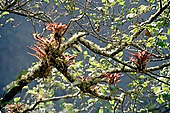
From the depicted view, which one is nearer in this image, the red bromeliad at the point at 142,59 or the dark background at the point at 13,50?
the red bromeliad at the point at 142,59

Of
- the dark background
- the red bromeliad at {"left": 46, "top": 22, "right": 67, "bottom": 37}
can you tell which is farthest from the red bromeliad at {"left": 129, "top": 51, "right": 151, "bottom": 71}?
the dark background

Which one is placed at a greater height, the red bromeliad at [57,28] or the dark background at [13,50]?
the dark background at [13,50]

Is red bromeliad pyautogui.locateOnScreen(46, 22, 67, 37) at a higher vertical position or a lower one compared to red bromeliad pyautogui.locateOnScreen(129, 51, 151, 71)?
higher

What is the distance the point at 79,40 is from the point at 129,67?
71 cm

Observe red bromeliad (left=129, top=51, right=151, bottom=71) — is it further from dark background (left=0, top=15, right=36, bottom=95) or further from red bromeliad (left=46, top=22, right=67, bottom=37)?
dark background (left=0, top=15, right=36, bottom=95)

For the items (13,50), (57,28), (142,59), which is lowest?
(142,59)

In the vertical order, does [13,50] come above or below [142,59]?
above

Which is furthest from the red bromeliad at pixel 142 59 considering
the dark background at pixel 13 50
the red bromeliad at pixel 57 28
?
the dark background at pixel 13 50

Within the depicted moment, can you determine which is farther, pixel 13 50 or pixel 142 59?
pixel 13 50

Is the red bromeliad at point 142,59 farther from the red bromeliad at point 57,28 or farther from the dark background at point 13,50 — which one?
the dark background at point 13,50

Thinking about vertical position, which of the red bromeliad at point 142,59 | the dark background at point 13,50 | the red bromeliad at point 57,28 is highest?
the dark background at point 13,50

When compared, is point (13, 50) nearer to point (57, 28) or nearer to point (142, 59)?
point (57, 28)

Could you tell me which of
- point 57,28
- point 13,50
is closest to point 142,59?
point 57,28

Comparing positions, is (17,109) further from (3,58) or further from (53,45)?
(3,58)
